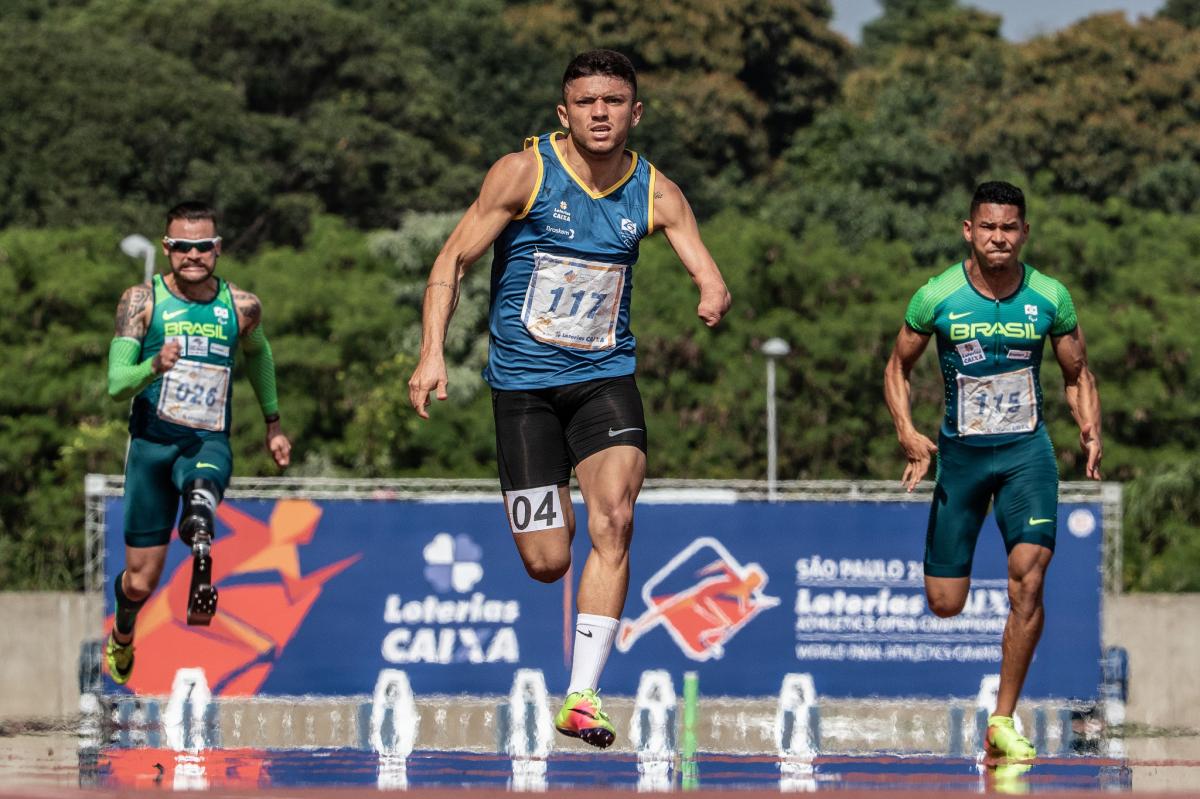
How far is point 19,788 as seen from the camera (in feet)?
19.0

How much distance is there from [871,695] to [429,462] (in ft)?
65.3

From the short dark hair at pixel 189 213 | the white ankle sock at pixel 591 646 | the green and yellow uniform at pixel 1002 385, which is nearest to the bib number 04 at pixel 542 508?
the white ankle sock at pixel 591 646

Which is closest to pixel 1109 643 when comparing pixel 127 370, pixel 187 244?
pixel 187 244

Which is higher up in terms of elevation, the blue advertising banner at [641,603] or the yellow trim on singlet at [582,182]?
the yellow trim on singlet at [582,182]

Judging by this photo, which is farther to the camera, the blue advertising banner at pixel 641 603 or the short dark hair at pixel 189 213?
the blue advertising banner at pixel 641 603

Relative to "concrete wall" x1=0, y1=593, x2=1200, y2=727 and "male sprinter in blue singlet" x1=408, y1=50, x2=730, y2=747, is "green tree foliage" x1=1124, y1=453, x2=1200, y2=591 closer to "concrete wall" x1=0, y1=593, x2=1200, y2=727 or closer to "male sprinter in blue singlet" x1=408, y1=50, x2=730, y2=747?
"concrete wall" x1=0, y1=593, x2=1200, y2=727

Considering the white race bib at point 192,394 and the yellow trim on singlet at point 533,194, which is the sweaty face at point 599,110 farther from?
the white race bib at point 192,394

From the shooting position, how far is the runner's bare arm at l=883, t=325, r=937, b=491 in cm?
931

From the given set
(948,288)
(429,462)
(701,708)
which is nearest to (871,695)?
(701,708)

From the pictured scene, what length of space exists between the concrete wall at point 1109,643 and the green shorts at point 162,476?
8.04m

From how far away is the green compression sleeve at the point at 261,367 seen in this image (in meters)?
11.3

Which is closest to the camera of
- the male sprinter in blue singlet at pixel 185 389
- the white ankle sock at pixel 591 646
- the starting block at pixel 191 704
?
the white ankle sock at pixel 591 646

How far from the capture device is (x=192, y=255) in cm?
1081

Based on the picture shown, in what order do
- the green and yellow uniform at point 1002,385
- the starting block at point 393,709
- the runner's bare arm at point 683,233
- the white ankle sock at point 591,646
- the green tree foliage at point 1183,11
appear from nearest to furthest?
the white ankle sock at point 591,646
the runner's bare arm at point 683,233
the green and yellow uniform at point 1002,385
the starting block at point 393,709
the green tree foliage at point 1183,11
